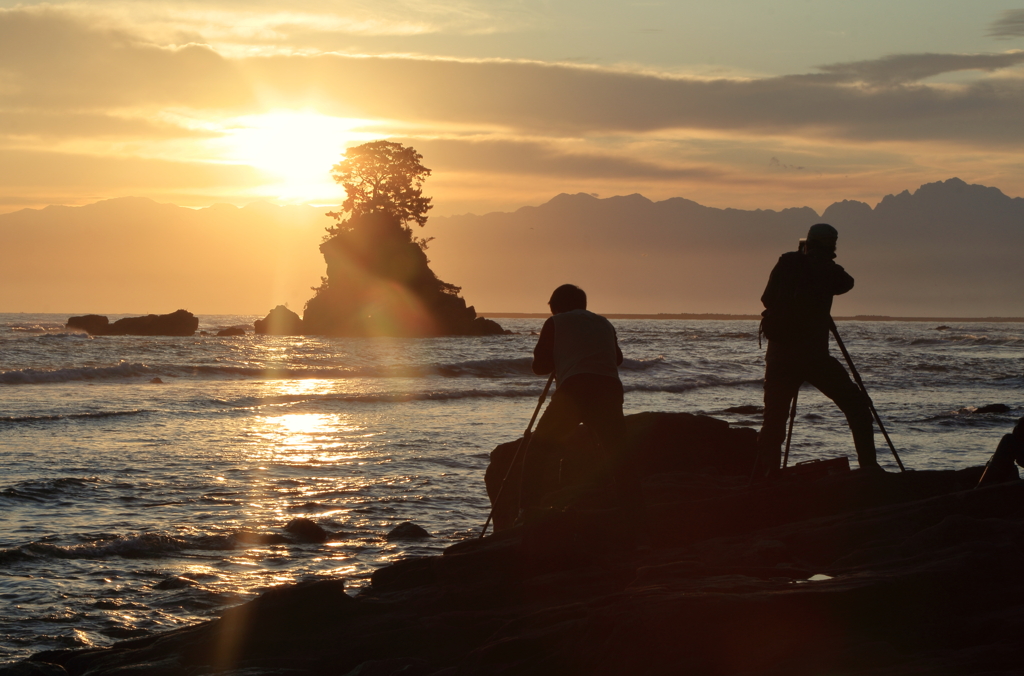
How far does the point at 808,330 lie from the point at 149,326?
61.7 meters

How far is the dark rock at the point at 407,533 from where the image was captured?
27.7ft

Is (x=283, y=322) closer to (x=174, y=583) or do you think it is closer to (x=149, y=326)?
(x=149, y=326)

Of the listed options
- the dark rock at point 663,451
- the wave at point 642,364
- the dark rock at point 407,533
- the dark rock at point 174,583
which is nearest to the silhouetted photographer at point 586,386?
the dark rock at point 663,451

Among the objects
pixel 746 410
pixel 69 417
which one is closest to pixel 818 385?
pixel 746 410

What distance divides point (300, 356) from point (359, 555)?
109 feet

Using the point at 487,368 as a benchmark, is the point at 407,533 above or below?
below

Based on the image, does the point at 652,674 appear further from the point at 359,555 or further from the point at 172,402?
the point at 172,402

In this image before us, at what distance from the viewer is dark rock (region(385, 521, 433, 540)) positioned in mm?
8445

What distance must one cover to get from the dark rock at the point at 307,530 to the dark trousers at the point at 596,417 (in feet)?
11.5

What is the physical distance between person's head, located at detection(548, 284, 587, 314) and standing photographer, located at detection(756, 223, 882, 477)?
1.39 meters

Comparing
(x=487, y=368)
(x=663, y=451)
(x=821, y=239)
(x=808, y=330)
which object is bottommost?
(x=487, y=368)

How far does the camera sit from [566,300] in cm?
596

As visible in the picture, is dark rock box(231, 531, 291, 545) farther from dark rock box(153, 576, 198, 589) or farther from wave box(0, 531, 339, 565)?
dark rock box(153, 576, 198, 589)

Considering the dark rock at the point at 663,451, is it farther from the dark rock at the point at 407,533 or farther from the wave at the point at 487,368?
the wave at the point at 487,368
